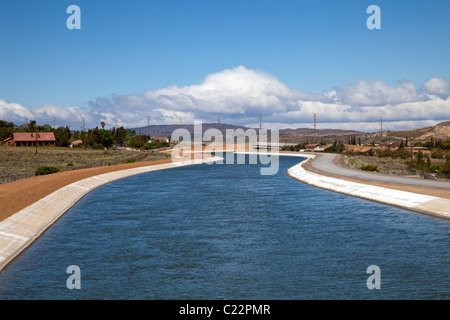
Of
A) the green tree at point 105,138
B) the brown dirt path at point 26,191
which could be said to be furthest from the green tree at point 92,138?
the brown dirt path at point 26,191

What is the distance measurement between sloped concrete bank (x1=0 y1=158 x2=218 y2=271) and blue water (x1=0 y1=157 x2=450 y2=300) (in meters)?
0.67

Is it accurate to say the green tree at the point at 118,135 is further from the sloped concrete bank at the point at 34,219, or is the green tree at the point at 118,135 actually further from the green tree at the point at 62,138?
the sloped concrete bank at the point at 34,219

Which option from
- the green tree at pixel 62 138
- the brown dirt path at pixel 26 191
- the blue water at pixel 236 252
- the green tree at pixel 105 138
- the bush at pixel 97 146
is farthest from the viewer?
the green tree at pixel 105 138

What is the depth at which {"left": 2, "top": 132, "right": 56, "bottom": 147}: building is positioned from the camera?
13488 cm

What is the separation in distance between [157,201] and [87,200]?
7.15m

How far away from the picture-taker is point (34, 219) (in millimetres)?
29641

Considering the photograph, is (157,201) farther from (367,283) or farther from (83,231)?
(367,283)

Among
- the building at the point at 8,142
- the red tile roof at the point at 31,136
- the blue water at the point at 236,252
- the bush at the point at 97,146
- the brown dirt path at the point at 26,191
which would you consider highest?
the red tile roof at the point at 31,136

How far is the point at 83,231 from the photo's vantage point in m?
27.3

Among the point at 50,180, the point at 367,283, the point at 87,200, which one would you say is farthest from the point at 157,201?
the point at 367,283

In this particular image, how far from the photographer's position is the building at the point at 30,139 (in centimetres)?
13488

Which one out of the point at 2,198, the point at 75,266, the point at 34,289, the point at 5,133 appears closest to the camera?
the point at 34,289

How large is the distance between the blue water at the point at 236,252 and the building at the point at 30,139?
356 feet
